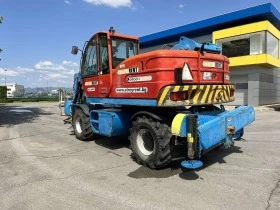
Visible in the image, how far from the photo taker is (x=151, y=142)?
642 cm

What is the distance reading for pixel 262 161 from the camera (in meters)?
6.47

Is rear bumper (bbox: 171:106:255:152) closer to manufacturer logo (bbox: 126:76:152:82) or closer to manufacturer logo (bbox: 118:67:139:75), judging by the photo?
manufacturer logo (bbox: 126:76:152:82)

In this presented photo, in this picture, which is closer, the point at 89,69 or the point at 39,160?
the point at 39,160

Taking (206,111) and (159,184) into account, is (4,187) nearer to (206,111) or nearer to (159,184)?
(159,184)

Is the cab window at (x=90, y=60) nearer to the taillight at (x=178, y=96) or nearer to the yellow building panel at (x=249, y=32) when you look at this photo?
the taillight at (x=178, y=96)

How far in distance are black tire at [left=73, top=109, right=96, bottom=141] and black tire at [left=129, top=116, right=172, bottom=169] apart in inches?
112

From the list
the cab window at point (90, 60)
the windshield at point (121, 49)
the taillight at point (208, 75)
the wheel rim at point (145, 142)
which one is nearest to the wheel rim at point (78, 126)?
the cab window at point (90, 60)

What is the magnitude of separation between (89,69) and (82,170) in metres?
3.75

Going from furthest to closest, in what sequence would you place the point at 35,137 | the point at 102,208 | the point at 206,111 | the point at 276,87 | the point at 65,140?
the point at 276,87
the point at 35,137
the point at 65,140
the point at 206,111
the point at 102,208

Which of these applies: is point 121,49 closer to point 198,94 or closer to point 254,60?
point 198,94

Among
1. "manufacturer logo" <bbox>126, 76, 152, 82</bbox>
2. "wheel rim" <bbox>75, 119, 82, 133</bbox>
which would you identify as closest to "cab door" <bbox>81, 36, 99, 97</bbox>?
"wheel rim" <bbox>75, 119, 82, 133</bbox>

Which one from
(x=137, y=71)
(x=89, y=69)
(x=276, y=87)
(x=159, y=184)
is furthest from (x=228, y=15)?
(x=159, y=184)

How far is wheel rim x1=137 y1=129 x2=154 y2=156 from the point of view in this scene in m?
6.41

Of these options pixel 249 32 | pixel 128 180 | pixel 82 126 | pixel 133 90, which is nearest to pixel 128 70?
pixel 133 90
